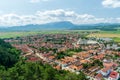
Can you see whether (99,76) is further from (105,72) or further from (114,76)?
(114,76)

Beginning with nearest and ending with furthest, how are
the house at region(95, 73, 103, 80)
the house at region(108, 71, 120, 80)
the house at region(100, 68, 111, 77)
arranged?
the house at region(108, 71, 120, 80)
the house at region(95, 73, 103, 80)
the house at region(100, 68, 111, 77)

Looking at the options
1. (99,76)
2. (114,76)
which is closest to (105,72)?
(99,76)

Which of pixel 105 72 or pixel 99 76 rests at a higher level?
pixel 105 72

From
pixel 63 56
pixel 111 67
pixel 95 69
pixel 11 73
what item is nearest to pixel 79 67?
pixel 95 69

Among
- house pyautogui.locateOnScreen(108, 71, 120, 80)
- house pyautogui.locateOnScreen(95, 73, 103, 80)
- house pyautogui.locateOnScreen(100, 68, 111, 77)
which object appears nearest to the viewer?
house pyautogui.locateOnScreen(108, 71, 120, 80)

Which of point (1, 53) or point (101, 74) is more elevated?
point (1, 53)

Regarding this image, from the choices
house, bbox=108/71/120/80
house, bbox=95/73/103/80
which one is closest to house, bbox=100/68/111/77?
house, bbox=95/73/103/80

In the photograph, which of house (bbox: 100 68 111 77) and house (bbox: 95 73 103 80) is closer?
house (bbox: 95 73 103 80)

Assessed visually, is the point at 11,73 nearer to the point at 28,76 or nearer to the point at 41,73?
the point at 28,76

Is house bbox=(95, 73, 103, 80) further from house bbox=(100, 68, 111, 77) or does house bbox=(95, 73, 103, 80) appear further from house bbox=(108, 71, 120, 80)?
house bbox=(108, 71, 120, 80)

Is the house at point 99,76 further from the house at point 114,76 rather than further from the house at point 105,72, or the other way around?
the house at point 114,76

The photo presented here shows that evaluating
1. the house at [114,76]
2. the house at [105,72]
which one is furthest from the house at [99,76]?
the house at [114,76]
